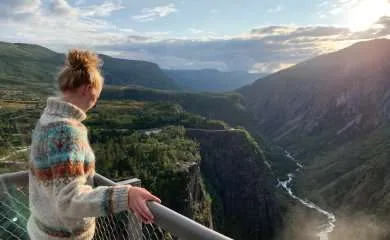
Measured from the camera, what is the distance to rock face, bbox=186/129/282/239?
110 m

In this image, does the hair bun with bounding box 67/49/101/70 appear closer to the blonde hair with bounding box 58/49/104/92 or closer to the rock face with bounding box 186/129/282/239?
the blonde hair with bounding box 58/49/104/92

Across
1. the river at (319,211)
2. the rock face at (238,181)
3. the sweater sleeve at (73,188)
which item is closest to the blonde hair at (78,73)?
the sweater sleeve at (73,188)

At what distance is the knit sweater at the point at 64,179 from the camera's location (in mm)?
3938

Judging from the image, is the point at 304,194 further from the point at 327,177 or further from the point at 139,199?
the point at 139,199

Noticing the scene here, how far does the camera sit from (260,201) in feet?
378

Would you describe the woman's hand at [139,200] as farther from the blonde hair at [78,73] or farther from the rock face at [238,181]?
the rock face at [238,181]

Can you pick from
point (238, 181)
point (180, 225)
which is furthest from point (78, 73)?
point (238, 181)

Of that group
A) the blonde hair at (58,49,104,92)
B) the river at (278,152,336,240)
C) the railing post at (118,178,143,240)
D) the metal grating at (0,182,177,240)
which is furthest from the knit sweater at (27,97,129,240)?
the river at (278,152,336,240)

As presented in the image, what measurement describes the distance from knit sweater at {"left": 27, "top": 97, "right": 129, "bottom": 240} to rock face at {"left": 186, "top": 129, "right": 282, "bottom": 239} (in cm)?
10117

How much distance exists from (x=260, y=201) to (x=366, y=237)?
27240mm

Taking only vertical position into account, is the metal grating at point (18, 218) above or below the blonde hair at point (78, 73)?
below

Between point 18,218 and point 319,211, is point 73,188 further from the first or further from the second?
point 319,211

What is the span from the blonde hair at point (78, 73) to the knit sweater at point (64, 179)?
0.20 metres

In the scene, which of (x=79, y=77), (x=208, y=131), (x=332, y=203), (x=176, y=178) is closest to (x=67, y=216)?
(x=79, y=77)
